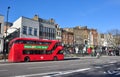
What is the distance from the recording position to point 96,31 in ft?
399

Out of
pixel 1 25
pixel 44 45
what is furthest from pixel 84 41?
pixel 44 45

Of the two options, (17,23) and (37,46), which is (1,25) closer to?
(17,23)

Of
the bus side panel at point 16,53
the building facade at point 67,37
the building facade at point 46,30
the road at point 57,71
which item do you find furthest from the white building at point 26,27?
the road at point 57,71

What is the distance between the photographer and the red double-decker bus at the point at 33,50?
3812 cm

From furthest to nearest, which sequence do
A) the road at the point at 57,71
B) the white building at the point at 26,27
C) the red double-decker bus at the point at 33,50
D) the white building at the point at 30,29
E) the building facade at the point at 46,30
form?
the building facade at the point at 46,30
the white building at the point at 30,29
the white building at the point at 26,27
the red double-decker bus at the point at 33,50
the road at the point at 57,71

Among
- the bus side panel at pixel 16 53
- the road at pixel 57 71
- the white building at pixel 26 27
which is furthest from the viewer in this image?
the white building at pixel 26 27

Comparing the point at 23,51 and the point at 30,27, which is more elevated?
the point at 30,27

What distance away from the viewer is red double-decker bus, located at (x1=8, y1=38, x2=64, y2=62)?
38125mm

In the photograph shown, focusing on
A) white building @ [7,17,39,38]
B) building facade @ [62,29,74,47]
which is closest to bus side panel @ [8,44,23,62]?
white building @ [7,17,39,38]

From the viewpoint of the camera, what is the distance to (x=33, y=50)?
40.6 m

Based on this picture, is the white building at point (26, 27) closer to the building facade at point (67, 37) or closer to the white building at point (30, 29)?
the white building at point (30, 29)

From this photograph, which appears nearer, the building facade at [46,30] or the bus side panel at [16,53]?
the bus side panel at [16,53]

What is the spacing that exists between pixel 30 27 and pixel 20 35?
13.9 ft

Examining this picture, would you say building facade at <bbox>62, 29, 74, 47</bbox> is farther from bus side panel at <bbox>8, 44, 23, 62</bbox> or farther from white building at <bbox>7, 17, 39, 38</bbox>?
bus side panel at <bbox>8, 44, 23, 62</bbox>
